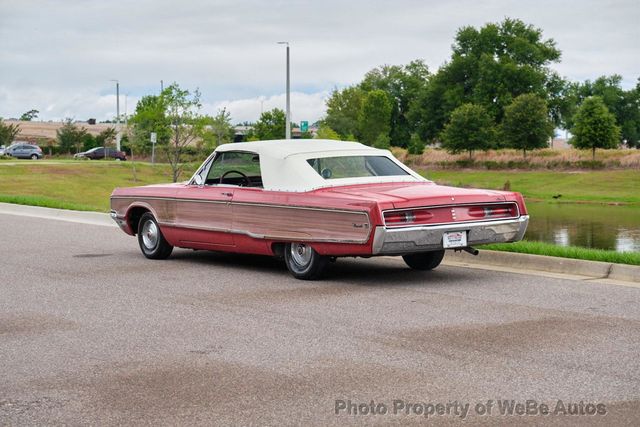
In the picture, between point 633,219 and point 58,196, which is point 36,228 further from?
point 633,219

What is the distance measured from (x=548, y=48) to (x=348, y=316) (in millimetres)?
94483

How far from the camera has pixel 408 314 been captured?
27.7 feet

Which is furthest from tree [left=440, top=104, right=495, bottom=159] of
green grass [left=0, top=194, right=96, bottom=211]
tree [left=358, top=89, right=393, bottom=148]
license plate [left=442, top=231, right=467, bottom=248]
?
license plate [left=442, top=231, right=467, bottom=248]

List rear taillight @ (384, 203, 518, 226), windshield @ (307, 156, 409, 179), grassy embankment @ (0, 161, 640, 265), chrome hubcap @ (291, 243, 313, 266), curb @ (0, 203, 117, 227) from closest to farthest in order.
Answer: rear taillight @ (384, 203, 518, 226)
chrome hubcap @ (291, 243, 313, 266)
windshield @ (307, 156, 409, 179)
curb @ (0, 203, 117, 227)
grassy embankment @ (0, 161, 640, 265)

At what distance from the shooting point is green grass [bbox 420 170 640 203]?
5319 centimetres

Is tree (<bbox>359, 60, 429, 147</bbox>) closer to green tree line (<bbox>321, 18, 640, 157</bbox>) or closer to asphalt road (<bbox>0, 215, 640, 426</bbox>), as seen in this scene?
green tree line (<bbox>321, 18, 640, 157</bbox>)

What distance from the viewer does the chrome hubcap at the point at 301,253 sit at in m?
10.6

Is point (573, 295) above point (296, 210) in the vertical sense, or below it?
below

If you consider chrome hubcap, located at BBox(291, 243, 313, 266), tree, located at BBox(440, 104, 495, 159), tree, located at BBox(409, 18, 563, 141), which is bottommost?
chrome hubcap, located at BBox(291, 243, 313, 266)

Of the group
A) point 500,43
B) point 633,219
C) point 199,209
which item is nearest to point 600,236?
point 633,219

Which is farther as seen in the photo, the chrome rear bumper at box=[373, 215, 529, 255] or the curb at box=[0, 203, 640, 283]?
the curb at box=[0, 203, 640, 283]

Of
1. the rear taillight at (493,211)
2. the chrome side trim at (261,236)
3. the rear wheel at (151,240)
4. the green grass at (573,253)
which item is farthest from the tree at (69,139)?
the rear taillight at (493,211)

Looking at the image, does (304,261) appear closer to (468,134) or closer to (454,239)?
(454,239)

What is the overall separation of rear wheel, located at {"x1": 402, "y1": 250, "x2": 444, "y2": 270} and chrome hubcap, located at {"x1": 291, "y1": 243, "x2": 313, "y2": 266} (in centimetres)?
142
